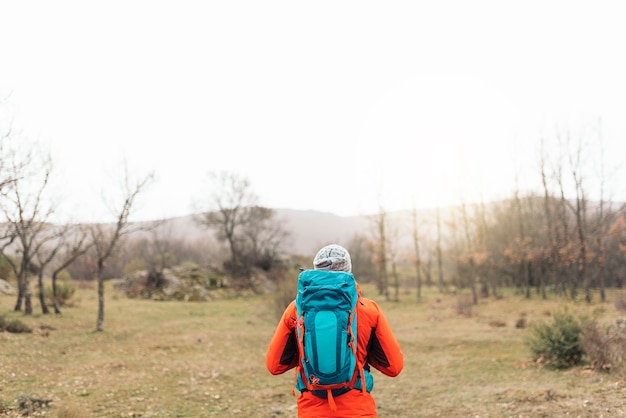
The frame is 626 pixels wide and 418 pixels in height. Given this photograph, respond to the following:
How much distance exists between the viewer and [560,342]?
1085cm

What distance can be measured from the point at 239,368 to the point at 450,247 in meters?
39.6

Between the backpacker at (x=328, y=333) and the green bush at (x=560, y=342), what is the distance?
9701 millimetres

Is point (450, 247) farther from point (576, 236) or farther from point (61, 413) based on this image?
point (61, 413)

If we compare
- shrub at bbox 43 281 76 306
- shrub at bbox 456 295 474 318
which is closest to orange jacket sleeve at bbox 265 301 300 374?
shrub at bbox 456 295 474 318

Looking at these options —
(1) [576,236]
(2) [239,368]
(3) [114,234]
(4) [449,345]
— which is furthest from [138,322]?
(1) [576,236]

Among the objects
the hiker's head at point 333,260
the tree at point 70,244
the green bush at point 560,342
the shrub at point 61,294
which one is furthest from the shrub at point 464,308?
the hiker's head at point 333,260

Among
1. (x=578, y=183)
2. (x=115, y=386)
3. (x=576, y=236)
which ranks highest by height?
(x=578, y=183)

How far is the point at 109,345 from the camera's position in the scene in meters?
16.0

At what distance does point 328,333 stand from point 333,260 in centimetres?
53

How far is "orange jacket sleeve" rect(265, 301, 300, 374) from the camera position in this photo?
306 cm

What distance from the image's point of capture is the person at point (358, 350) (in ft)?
9.75

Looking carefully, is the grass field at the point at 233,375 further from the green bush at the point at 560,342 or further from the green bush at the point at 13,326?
the green bush at the point at 13,326

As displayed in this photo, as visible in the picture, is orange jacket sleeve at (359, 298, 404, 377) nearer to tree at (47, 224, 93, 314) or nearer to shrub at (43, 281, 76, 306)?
A: tree at (47, 224, 93, 314)

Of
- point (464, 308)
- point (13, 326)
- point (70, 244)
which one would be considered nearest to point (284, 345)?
point (13, 326)
